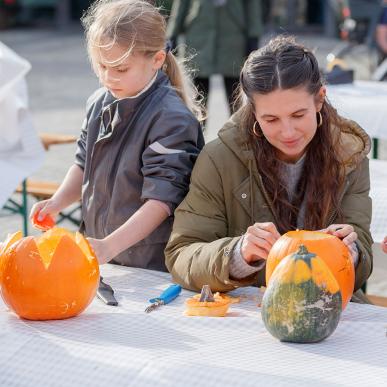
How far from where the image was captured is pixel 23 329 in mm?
2324

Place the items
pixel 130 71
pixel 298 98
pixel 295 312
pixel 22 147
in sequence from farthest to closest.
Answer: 1. pixel 22 147
2. pixel 130 71
3. pixel 298 98
4. pixel 295 312

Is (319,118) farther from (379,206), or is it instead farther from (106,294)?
(106,294)

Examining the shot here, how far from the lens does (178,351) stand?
2160 mm

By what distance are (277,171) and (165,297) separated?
0.55 m

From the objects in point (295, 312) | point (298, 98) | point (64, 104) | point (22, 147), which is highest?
point (298, 98)

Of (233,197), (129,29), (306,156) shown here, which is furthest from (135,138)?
(306,156)

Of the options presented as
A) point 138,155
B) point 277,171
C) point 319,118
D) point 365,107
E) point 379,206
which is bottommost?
point 365,107

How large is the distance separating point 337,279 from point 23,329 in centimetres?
76

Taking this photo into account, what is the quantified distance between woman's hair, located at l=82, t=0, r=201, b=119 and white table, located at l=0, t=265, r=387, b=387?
0.93m

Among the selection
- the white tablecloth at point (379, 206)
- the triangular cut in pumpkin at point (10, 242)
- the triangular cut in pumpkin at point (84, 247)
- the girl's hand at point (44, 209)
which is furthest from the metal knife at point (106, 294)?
the white tablecloth at point (379, 206)

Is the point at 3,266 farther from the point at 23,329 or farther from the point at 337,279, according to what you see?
the point at 337,279

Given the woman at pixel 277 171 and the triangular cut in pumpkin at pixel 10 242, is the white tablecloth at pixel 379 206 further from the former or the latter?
the triangular cut in pumpkin at pixel 10 242

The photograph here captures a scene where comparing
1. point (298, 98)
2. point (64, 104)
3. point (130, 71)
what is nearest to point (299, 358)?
point (298, 98)

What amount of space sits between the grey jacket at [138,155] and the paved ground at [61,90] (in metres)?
0.88
